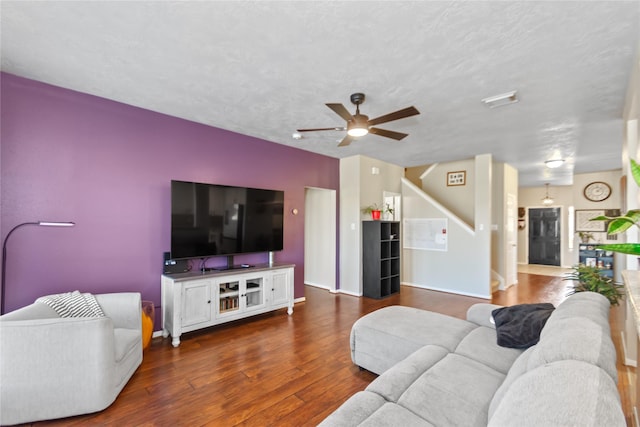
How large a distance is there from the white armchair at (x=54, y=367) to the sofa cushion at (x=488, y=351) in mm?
2490

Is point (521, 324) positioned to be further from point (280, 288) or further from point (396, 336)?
point (280, 288)

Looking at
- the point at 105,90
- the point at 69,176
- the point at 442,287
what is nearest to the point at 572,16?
the point at 105,90

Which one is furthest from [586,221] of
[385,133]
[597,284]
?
[385,133]

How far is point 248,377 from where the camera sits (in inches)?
99.9

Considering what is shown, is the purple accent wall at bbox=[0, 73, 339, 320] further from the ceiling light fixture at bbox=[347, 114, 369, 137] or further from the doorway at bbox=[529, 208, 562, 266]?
the doorway at bbox=[529, 208, 562, 266]

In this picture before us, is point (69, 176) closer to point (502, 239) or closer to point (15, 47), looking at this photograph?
point (15, 47)

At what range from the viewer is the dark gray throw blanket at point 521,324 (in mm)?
1976

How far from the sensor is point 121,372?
7.43 ft

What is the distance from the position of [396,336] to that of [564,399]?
164 centimetres

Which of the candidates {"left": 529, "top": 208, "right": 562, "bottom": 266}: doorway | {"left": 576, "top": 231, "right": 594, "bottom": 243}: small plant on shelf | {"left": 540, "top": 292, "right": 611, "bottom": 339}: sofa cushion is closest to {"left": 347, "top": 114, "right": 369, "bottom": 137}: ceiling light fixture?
{"left": 540, "top": 292, "right": 611, "bottom": 339}: sofa cushion

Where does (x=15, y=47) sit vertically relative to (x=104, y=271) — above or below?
above

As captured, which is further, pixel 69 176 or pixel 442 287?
pixel 442 287

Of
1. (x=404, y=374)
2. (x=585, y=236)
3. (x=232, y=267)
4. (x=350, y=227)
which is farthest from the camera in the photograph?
(x=585, y=236)

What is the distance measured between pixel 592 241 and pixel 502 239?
3178 mm
